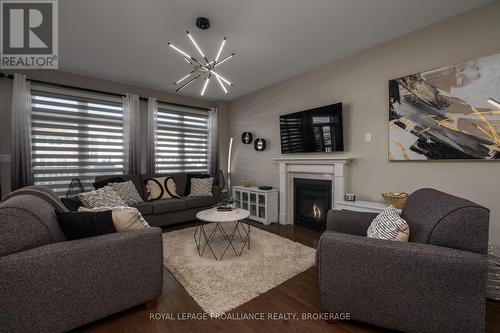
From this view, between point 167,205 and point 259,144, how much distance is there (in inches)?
85.0

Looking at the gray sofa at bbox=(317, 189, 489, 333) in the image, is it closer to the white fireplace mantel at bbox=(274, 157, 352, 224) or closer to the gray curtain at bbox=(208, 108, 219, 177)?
the white fireplace mantel at bbox=(274, 157, 352, 224)

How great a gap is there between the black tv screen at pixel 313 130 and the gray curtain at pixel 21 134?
4.04m

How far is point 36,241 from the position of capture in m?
1.31

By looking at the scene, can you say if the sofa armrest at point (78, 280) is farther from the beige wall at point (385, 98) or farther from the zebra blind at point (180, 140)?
the zebra blind at point (180, 140)

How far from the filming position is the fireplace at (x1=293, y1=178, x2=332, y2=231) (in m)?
3.47

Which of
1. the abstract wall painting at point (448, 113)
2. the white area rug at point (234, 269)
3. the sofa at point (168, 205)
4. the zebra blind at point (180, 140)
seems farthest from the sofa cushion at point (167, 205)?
the abstract wall painting at point (448, 113)

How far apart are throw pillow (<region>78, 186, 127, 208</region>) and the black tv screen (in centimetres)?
281

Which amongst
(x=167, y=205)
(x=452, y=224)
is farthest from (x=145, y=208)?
(x=452, y=224)

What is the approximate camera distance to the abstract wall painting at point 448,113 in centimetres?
209

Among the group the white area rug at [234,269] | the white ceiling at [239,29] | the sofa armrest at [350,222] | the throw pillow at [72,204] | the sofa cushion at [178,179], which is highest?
the white ceiling at [239,29]

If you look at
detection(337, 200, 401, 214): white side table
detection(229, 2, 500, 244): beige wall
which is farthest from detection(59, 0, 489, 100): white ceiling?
detection(337, 200, 401, 214): white side table

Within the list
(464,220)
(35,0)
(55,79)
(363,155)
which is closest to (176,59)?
(35,0)

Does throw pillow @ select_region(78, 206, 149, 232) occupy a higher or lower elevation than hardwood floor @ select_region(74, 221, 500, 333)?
higher

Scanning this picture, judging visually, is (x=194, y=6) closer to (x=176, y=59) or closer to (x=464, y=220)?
(x=176, y=59)
